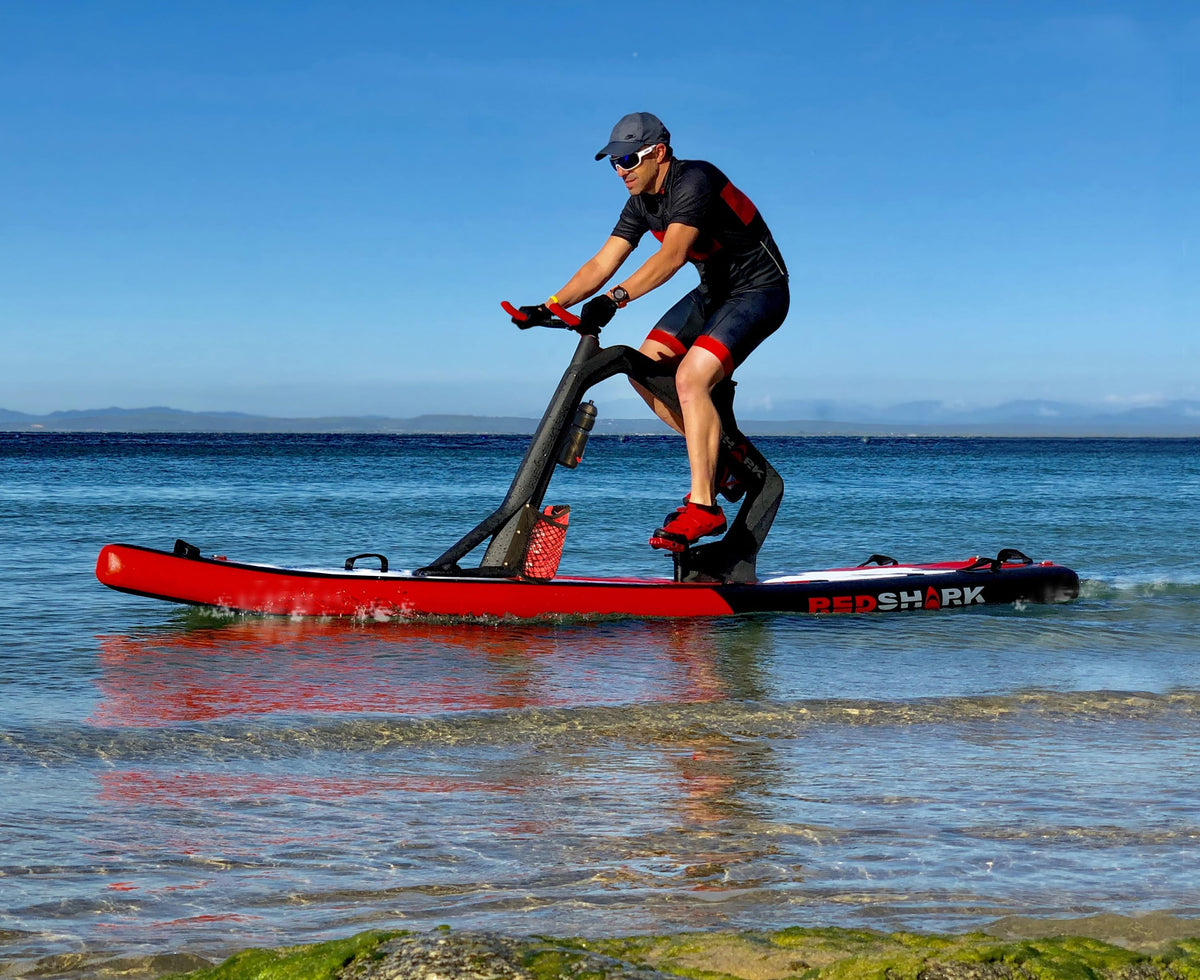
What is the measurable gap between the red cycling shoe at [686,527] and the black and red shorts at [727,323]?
35.8 inches

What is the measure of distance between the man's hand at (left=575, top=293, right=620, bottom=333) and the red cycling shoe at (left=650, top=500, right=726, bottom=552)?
135cm

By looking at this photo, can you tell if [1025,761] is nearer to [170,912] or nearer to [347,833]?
[347,833]

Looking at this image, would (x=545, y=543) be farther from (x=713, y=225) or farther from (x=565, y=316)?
(x=713, y=225)

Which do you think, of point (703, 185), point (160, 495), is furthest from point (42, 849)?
point (160, 495)

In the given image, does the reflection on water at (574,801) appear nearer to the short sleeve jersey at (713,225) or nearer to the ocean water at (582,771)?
the ocean water at (582,771)

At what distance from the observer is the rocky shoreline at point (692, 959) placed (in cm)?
231

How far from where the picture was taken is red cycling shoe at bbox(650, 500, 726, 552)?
26.7 feet

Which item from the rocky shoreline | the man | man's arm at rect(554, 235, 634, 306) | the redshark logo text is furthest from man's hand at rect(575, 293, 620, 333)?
the rocky shoreline

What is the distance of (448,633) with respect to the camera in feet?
25.8

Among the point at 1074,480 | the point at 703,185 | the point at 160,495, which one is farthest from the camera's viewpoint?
the point at 1074,480

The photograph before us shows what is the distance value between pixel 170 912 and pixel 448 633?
4.95m

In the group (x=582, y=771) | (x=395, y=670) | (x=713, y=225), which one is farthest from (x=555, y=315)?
(x=582, y=771)

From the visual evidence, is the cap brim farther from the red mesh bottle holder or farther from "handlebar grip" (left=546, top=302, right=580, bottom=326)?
the red mesh bottle holder

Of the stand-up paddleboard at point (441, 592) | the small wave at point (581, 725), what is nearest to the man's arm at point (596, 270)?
the stand-up paddleboard at point (441, 592)
